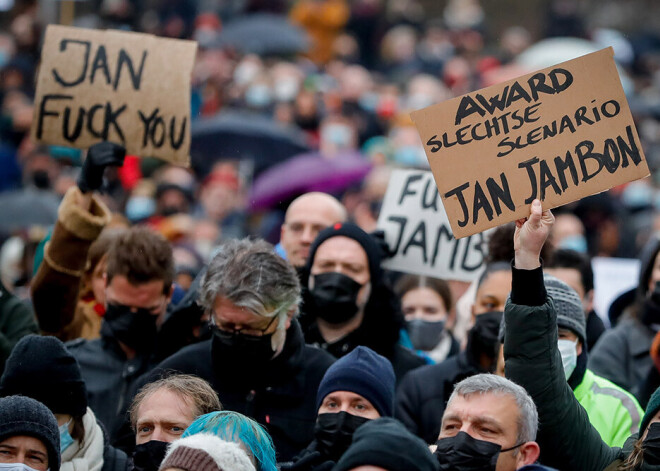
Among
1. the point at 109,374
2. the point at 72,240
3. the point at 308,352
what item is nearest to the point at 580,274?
the point at 308,352

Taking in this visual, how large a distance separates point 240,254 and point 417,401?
43.5 inches

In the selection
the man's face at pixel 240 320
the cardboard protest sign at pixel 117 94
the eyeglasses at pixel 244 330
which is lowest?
the eyeglasses at pixel 244 330

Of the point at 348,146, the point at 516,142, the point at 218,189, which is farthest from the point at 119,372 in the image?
the point at 348,146

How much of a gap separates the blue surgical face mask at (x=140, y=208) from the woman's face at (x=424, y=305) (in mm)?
4704

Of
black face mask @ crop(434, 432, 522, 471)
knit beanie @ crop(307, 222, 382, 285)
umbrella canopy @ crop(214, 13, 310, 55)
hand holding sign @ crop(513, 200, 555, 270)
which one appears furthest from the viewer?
umbrella canopy @ crop(214, 13, 310, 55)

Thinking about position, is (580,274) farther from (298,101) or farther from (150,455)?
(298,101)

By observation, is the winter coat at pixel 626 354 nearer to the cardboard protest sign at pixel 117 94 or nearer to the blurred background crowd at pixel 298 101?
the cardboard protest sign at pixel 117 94

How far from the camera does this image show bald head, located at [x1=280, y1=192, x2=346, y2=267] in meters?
7.23

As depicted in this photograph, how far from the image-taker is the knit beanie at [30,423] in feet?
16.0

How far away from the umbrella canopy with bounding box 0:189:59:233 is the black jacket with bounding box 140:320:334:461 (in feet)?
17.5

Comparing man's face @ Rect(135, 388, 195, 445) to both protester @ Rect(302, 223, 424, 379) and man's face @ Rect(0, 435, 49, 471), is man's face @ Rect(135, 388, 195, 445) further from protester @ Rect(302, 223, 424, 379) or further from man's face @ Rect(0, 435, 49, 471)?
protester @ Rect(302, 223, 424, 379)

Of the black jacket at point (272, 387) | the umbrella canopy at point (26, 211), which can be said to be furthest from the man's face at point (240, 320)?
the umbrella canopy at point (26, 211)

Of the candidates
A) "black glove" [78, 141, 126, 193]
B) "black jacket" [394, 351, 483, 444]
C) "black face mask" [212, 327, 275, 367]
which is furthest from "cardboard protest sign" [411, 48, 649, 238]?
"black glove" [78, 141, 126, 193]

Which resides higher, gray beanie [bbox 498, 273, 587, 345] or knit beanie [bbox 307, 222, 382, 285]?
knit beanie [bbox 307, 222, 382, 285]
